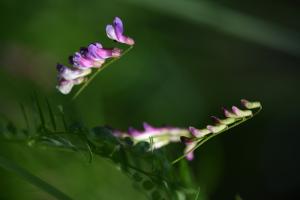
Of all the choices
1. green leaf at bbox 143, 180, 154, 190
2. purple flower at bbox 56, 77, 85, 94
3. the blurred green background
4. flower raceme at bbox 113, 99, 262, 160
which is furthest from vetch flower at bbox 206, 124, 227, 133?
the blurred green background

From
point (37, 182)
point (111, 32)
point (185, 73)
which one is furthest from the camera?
point (185, 73)

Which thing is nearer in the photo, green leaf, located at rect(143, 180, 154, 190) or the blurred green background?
green leaf, located at rect(143, 180, 154, 190)

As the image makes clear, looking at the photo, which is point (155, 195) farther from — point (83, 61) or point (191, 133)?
point (83, 61)

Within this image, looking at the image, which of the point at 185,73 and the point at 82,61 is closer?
the point at 82,61

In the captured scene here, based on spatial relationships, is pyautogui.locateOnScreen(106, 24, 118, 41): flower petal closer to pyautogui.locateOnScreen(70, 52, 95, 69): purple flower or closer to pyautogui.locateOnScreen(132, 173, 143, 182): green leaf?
pyautogui.locateOnScreen(70, 52, 95, 69): purple flower

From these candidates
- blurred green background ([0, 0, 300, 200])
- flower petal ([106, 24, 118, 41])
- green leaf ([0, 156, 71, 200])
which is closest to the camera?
green leaf ([0, 156, 71, 200])

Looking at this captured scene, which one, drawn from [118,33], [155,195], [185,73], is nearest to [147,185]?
[155,195]

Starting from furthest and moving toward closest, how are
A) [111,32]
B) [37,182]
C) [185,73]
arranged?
[185,73] → [111,32] → [37,182]
